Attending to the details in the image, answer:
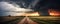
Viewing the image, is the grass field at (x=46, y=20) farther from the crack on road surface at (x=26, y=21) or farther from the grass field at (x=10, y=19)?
the grass field at (x=10, y=19)

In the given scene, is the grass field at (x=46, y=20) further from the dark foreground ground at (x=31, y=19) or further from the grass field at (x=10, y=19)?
the grass field at (x=10, y=19)

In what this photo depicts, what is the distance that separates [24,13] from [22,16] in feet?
0.19

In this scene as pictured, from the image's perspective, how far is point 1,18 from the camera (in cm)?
145

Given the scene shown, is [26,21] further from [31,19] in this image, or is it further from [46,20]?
[46,20]

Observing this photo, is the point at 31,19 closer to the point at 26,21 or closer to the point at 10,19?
the point at 26,21

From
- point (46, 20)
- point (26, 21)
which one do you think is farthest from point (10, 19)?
point (46, 20)

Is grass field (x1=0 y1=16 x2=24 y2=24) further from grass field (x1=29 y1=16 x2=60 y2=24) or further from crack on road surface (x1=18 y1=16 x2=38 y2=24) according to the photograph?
grass field (x1=29 y1=16 x2=60 y2=24)

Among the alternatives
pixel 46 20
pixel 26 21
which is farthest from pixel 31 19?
pixel 46 20

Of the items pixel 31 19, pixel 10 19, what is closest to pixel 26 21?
pixel 31 19

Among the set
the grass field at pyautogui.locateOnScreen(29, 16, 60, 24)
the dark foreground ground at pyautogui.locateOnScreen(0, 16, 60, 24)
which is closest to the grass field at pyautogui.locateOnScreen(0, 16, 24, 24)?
the dark foreground ground at pyautogui.locateOnScreen(0, 16, 60, 24)

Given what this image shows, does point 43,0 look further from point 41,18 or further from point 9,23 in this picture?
point 9,23

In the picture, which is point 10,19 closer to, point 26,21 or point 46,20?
point 26,21

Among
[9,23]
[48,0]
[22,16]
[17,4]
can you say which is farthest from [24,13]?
[48,0]

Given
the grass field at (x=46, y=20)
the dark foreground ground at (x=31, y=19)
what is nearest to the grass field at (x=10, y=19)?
the dark foreground ground at (x=31, y=19)
